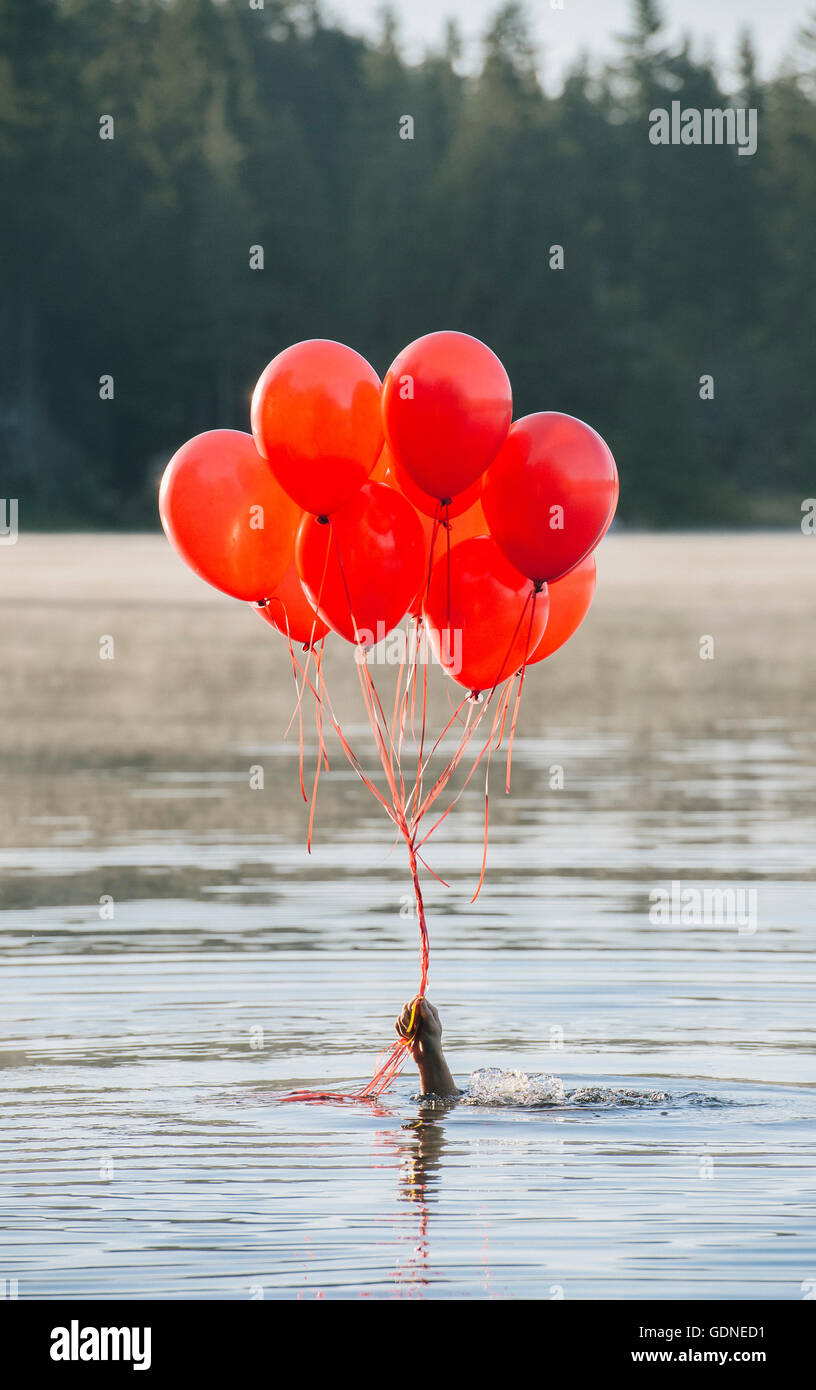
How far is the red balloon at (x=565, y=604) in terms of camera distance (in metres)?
11.1

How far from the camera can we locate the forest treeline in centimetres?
9044

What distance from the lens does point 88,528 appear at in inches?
3393

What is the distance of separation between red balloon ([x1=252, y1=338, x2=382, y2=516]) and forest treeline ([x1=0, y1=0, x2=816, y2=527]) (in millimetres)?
71900

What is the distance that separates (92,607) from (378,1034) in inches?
1409

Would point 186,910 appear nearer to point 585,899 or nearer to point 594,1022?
point 585,899

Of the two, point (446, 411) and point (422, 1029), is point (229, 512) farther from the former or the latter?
point (422, 1029)

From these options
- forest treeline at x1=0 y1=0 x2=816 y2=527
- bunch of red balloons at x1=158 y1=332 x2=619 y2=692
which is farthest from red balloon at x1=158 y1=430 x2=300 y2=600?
forest treeline at x1=0 y1=0 x2=816 y2=527

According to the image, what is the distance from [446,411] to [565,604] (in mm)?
1404

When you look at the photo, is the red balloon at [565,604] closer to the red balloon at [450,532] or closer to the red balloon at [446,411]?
the red balloon at [450,532]

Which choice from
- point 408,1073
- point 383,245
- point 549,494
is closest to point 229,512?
point 549,494

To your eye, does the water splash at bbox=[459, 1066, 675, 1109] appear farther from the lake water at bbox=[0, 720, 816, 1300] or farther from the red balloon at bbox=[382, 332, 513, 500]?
the red balloon at bbox=[382, 332, 513, 500]

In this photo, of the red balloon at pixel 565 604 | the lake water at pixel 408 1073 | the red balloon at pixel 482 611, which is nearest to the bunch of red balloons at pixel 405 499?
the red balloon at pixel 482 611

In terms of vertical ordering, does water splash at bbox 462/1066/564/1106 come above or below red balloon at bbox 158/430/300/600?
below

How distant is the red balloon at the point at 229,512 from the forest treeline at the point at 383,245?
71550mm
